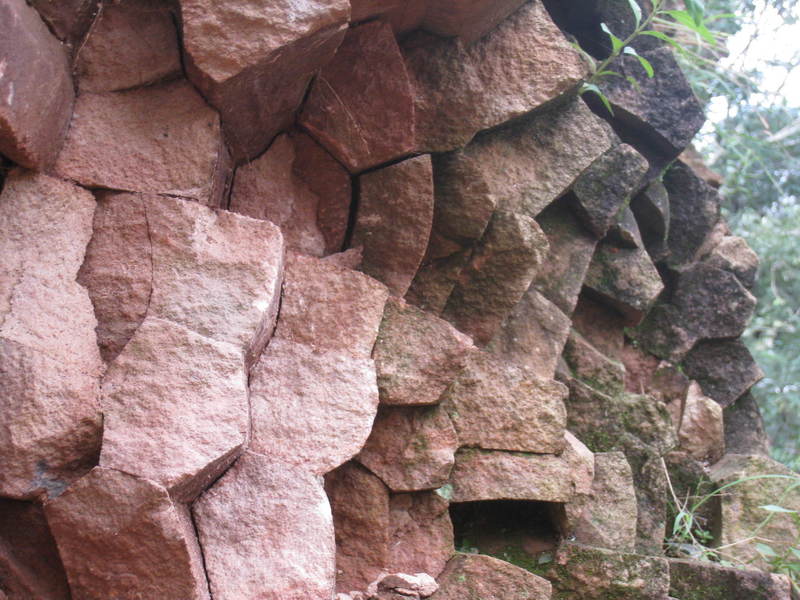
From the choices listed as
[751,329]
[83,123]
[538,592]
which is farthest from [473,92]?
[751,329]

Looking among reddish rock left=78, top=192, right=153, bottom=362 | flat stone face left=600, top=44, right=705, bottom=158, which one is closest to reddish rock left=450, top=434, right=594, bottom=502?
reddish rock left=78, top=192, right=153, bottom=362

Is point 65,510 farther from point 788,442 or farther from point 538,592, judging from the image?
point 788,442

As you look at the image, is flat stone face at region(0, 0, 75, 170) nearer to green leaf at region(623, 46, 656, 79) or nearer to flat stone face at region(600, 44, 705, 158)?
green leaf at region(623, 46, 656, 79)

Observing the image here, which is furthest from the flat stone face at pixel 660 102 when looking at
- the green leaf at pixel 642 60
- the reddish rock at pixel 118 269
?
the reddish rock at pixel 118 269

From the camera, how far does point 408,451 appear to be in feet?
7.29

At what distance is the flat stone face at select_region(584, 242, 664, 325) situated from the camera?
3131 millimetres

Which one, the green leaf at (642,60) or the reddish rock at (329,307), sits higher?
the green leaf at (642,60)

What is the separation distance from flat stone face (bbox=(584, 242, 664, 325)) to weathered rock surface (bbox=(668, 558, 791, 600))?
1017 millimetres

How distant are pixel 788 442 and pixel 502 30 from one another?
5.40m

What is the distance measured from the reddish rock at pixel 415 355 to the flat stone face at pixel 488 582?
1.55ft

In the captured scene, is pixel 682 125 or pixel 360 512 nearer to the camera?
pixel 360 512

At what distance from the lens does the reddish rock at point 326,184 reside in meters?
2.35

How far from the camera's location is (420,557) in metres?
2.21

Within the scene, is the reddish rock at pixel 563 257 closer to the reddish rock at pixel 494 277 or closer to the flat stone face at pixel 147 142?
the reddish rock at pixel 494 277
